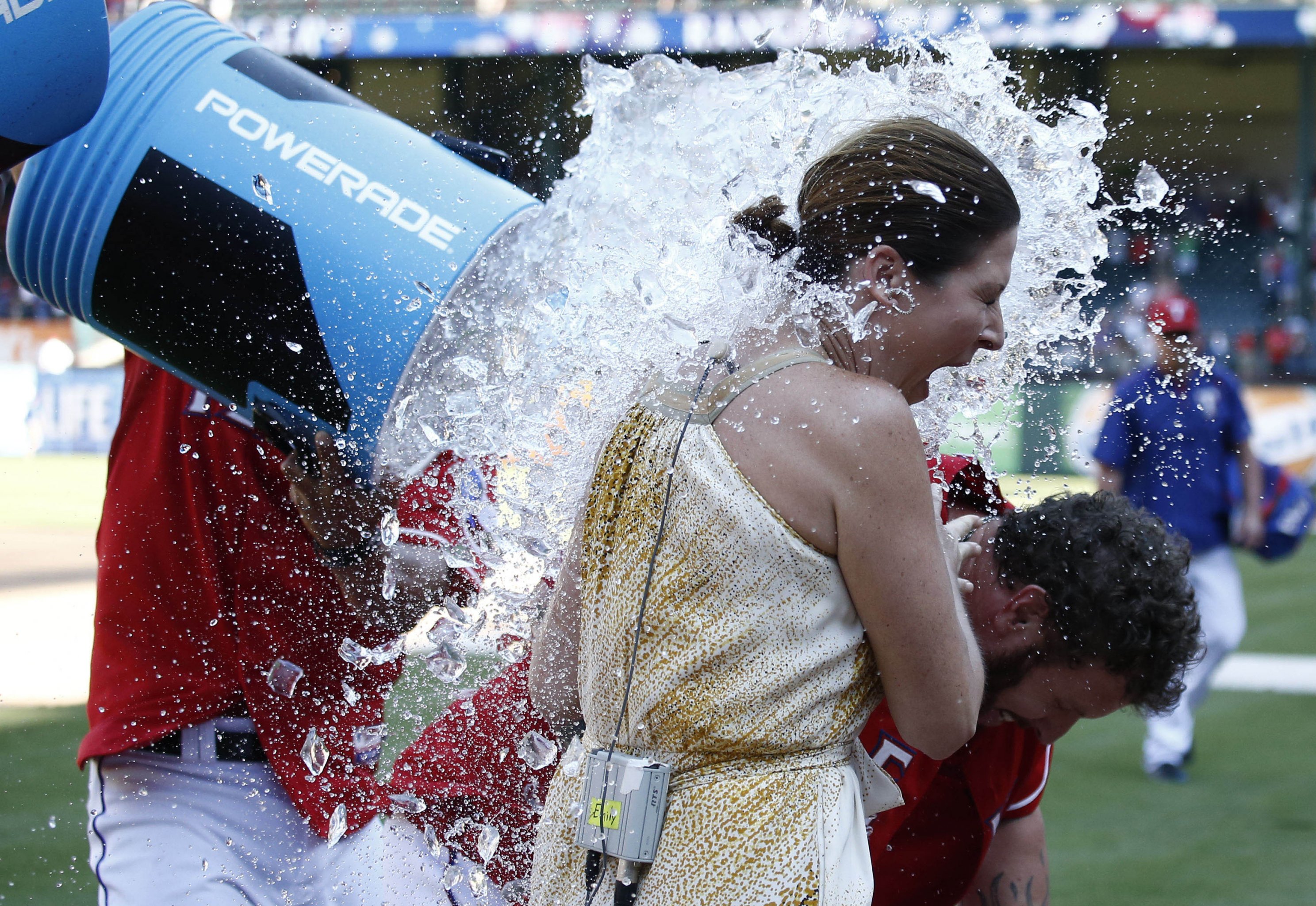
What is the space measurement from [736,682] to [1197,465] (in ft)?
14.6

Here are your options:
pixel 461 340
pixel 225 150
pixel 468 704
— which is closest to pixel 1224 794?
pixel 468 704

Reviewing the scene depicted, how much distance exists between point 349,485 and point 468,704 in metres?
0.50

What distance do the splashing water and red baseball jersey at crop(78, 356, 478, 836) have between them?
0.19 meters

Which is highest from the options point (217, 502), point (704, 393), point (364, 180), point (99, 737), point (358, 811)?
point (364, 180)

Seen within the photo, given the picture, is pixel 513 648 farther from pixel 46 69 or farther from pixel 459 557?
pixel 46 69

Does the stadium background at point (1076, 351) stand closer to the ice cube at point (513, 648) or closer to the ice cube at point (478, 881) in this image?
the ice cube at point (513, 648)

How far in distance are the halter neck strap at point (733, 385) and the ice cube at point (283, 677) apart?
3.23 ft

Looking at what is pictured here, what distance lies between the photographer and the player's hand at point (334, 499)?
2045mm

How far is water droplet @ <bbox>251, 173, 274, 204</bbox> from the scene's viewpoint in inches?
78.2

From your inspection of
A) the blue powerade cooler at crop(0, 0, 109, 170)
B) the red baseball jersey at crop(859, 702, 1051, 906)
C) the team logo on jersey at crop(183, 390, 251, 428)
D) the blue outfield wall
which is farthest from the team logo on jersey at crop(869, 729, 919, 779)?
the blue outfield wall

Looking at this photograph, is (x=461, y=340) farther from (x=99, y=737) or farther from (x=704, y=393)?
(x=99, y=737)

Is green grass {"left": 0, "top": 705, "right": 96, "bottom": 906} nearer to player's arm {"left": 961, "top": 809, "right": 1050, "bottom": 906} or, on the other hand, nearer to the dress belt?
player's arm {"left": 961, "top": 809, "right": 1050, "bottom": 906}

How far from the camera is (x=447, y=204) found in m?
2.05

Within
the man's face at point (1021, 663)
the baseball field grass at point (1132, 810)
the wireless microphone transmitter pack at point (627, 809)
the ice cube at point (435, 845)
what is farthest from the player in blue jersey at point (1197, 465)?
the wireless microphone transmitter pack at point (627, 809)
